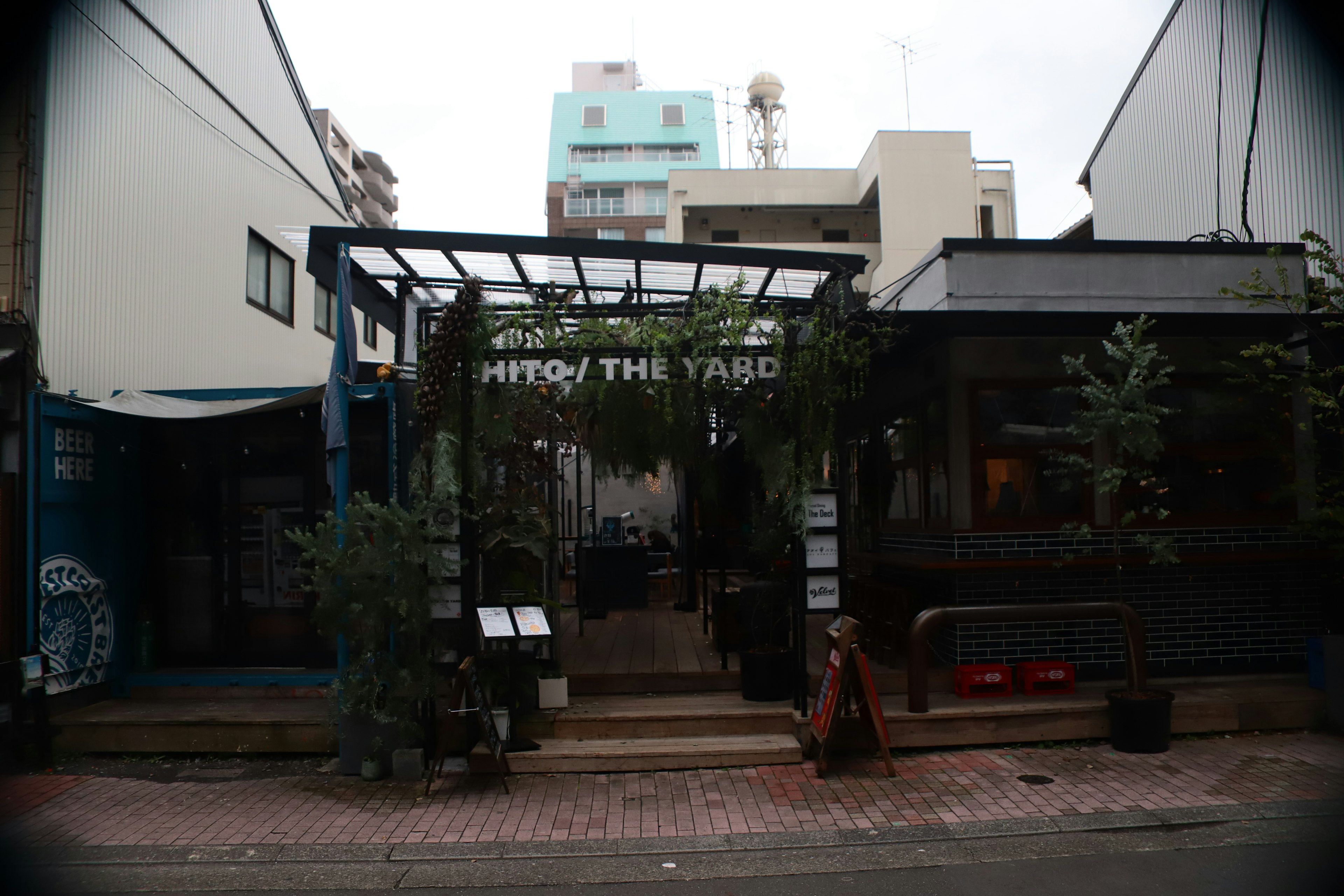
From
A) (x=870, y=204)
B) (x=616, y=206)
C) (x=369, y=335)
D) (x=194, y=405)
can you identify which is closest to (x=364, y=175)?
(x=616, y=206)

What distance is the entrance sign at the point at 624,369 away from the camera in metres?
6.38

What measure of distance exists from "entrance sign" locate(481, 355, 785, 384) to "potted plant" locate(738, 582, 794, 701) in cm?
198

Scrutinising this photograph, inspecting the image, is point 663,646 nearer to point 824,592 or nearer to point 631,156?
point 824,592

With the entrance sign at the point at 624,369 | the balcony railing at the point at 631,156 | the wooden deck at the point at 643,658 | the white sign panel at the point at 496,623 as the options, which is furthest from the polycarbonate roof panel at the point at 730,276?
the balcony railing at the point at 631,156

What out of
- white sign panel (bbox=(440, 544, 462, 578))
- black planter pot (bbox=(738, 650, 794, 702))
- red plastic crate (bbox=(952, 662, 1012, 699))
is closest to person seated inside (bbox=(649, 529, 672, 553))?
black planter pot (bbox=(738, 650, 794, 702))

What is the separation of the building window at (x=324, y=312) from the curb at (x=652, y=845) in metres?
10.2

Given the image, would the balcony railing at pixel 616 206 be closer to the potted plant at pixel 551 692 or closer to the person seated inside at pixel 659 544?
the person seated inside at pixel 659 544

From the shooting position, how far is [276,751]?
666cm

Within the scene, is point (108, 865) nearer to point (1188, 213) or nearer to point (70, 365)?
point (70, 365)

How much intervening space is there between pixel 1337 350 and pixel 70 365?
1138 cm

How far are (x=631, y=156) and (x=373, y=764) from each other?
52252mm

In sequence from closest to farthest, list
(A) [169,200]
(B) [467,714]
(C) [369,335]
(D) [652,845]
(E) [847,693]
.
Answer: (D) [652,845] → (E) [847,693] → (B) [467,714] → (A) [169,200] → (C) [369,335]

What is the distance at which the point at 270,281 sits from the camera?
1191cm

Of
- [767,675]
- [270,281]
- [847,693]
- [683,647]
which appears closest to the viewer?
[847,693]
